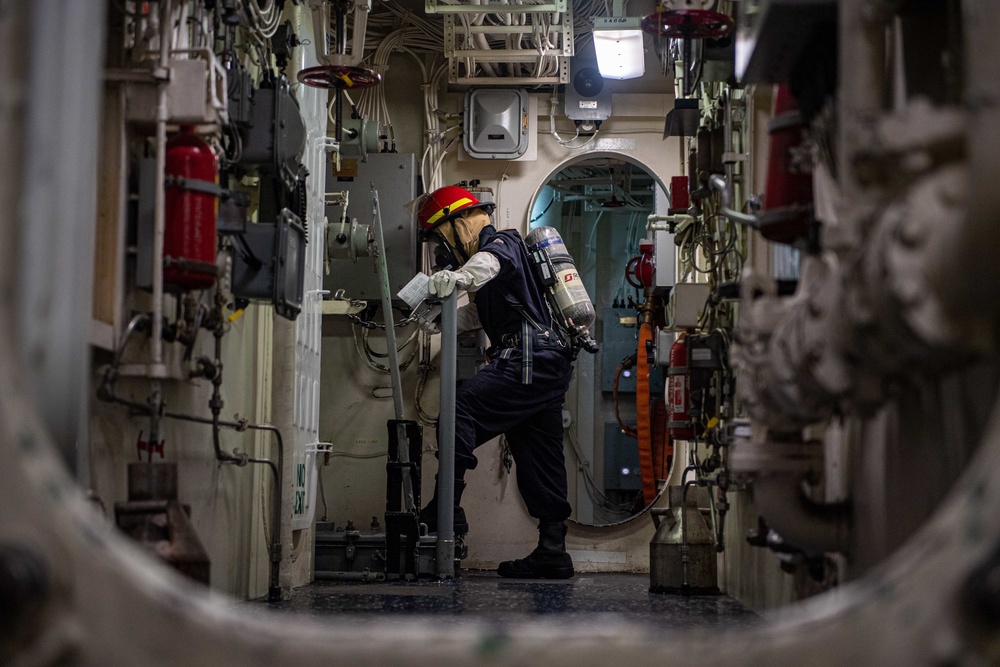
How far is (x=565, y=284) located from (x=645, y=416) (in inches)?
61.8

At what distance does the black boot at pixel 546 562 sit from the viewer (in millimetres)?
6824

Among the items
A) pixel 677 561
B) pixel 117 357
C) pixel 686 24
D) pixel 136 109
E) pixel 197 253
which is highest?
pixel 686 24

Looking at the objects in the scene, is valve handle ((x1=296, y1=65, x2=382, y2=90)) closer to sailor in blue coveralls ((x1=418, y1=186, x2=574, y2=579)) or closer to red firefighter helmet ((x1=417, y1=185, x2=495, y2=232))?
sailor in blue coveralls ((x1=418, y1=186, x2=574, y2=579))

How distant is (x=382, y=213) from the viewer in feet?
26.3

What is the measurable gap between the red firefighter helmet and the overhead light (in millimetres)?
1247

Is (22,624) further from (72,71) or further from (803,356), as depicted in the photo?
(803,356)

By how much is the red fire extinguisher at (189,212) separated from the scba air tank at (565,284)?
379 centimetres

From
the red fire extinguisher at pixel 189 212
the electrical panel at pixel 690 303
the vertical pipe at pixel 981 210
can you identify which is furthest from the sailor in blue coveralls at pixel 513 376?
the vertical pipe at pixel 981 210

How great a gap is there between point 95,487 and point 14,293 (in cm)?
182

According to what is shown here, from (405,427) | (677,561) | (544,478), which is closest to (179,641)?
(677,561)

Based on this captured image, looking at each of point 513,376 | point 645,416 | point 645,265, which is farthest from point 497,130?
point 645,416

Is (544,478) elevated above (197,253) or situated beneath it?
situated beneath

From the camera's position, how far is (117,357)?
3428mm

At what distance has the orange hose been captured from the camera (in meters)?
8.34
